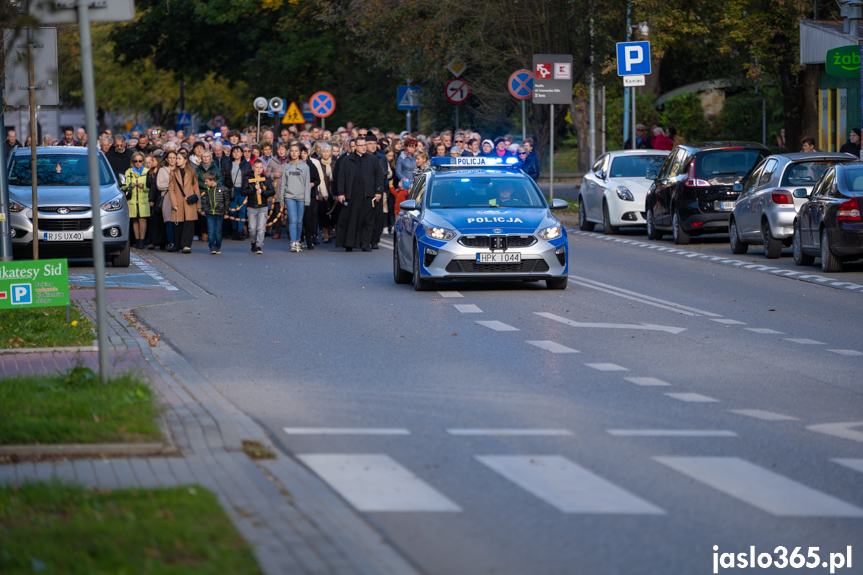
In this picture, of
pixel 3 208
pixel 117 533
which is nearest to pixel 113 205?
pixel 3 208

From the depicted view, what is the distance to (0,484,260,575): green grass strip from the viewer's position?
17.1ft

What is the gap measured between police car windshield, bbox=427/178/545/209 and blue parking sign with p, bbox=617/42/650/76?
1305 cm

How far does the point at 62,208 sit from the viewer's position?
71.3 ft

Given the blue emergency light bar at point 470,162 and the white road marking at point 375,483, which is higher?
the blue emergency light bar at point 470,162

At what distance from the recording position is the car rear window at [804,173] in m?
22.2

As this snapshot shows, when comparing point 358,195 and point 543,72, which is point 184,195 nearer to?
point 358,195

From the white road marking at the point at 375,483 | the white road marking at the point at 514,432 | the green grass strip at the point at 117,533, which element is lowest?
the white road marking at the point at 514,432

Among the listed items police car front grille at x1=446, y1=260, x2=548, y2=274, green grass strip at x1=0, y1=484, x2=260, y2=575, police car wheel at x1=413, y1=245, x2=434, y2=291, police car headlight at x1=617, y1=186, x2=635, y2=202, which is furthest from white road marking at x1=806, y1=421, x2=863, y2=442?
police car headlight at x1=617, y1=186, x2=635, y2=202

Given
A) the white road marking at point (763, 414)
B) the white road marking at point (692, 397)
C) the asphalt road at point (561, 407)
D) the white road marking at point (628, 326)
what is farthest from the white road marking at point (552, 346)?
the white road marking at point (763, 414)

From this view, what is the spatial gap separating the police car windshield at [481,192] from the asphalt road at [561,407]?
1.06m

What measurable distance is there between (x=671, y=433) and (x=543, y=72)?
24.8m

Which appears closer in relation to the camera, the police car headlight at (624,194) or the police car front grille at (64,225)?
the police car front grille at (64,225)

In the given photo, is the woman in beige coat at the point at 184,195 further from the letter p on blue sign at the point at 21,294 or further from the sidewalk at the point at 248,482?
the sidewalk at the point at 248,482

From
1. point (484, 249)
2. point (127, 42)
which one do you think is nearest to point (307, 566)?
point (484, 249)
